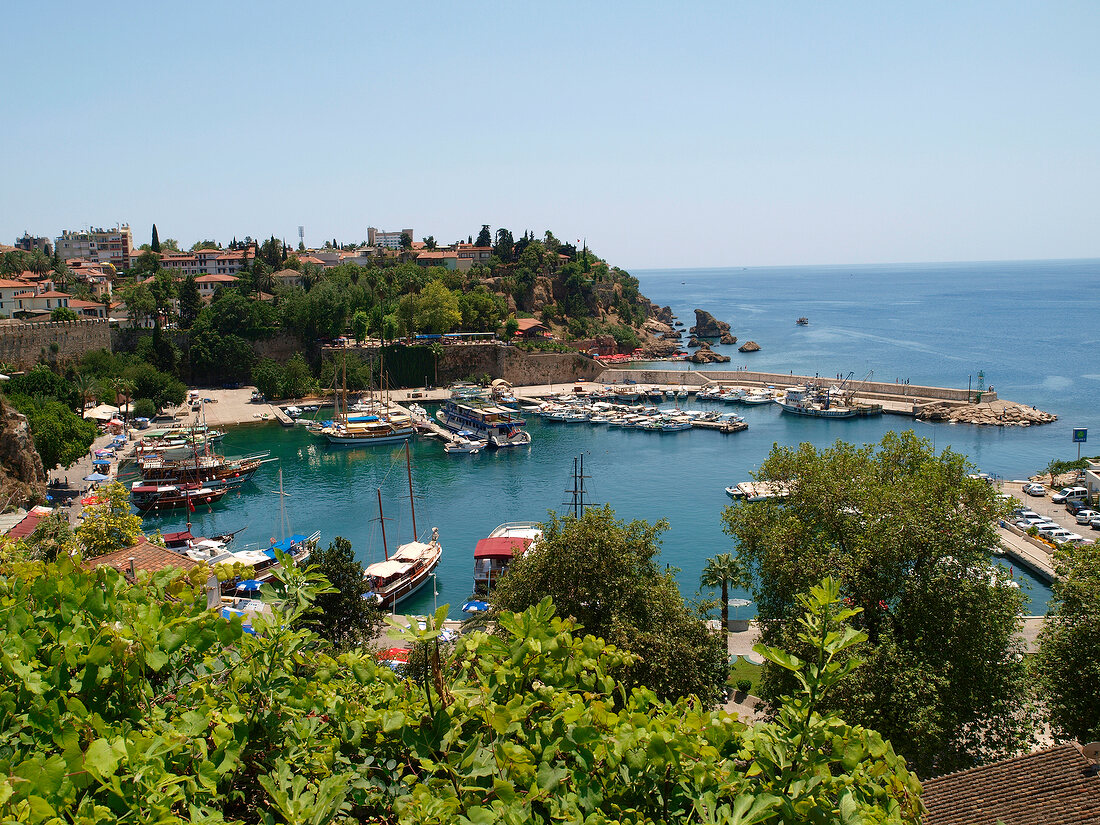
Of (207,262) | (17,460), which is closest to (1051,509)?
(17,460)

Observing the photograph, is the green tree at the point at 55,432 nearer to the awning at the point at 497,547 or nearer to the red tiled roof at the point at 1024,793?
the awning at the point at 497,547

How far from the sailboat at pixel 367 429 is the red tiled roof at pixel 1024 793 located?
36.3 meters

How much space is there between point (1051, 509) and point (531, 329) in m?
40.4

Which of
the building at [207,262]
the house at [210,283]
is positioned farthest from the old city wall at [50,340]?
the building at [207,262]

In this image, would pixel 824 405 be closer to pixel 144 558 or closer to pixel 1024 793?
pixel 144 558

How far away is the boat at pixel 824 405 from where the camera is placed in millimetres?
47719

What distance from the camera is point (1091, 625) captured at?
35.1ft

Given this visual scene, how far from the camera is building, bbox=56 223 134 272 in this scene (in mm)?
91562

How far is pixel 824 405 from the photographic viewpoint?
48500 millimetres

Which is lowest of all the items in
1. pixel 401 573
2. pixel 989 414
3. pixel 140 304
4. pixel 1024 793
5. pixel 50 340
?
pixel 401 573

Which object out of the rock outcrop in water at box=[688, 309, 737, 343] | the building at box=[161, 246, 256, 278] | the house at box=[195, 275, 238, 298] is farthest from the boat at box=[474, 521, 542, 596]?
the rock outcrop in water at box=[688, 309, 737, 343]

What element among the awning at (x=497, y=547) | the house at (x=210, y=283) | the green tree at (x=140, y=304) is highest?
the house at (x=210, y=283)

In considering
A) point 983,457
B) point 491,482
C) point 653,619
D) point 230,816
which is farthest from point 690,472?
point 230,816

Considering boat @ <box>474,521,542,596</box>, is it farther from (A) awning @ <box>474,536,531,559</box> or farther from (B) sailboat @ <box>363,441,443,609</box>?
(B) sailboat @ <box>363,441,443,609</box>
